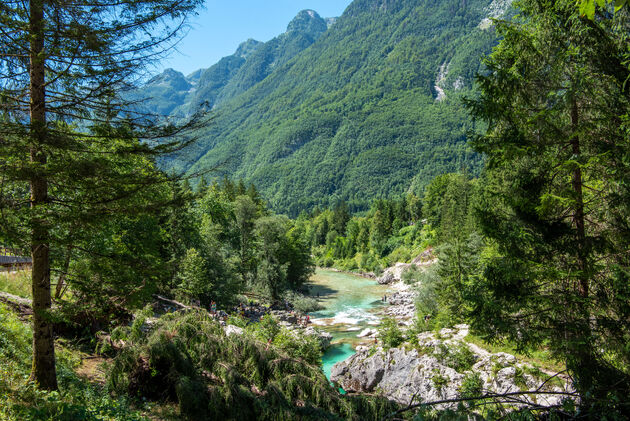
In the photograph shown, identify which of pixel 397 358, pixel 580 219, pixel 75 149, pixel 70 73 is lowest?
pixel 397 358

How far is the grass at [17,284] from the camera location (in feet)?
37.3

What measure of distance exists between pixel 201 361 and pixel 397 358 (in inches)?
355

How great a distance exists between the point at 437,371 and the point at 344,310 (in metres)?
19.5

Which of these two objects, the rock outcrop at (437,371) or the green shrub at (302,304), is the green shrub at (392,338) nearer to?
the rock outcrop at (437,371)

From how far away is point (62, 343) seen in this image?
9.09 m

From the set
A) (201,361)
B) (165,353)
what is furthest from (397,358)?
(165,353)

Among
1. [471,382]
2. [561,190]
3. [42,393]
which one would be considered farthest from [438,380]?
[42,393]

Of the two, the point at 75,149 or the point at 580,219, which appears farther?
the point at 580,219

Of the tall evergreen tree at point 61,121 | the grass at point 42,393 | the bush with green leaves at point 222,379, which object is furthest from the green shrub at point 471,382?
the tall evergreen tree at point 61,121

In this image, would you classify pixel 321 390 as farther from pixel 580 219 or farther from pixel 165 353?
pixel 580 219

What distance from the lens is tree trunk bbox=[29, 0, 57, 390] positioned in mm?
5215

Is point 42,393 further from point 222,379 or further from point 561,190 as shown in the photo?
point 561,190

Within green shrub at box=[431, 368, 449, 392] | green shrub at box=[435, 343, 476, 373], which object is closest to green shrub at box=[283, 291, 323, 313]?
green shrub at box=[435, 343, 476, 373]

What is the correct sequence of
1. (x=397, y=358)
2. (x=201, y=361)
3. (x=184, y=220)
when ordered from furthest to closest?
1. (x=184, y=220)
2. (x=397, y=358)
3. (x=201, y=361)
